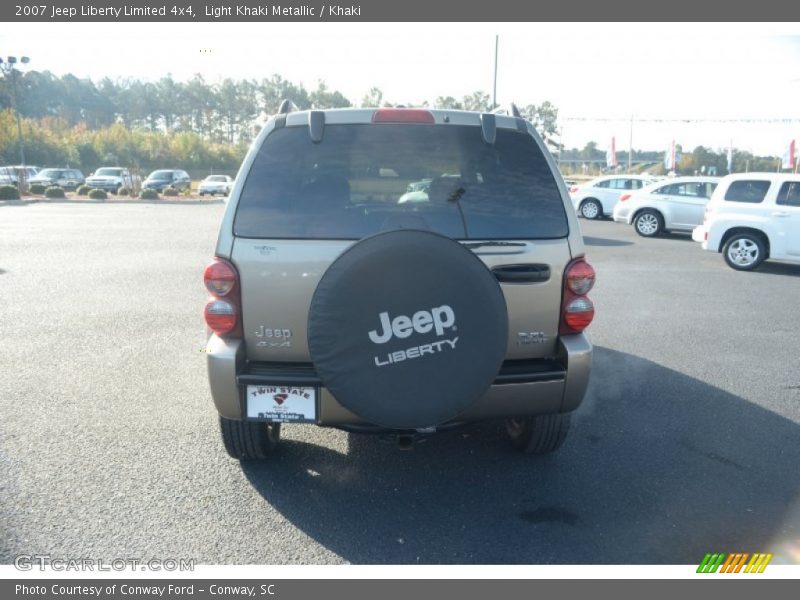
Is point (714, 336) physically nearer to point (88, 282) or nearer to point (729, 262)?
point (729, 262)

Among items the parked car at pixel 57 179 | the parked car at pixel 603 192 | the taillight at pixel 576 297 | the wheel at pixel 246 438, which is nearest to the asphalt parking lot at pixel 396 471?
the wheel at pixel 246 438

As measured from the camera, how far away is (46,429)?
4.00m

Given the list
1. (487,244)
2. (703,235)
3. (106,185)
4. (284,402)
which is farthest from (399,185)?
(106,185)

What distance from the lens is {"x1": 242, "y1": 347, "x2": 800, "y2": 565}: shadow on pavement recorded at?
9.36 ft

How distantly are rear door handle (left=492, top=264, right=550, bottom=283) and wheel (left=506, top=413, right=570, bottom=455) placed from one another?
828 millimetres

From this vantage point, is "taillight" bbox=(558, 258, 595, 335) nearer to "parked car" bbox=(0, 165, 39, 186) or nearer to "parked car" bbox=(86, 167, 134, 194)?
"parked car" bbox=(86, 167, 134, 194)

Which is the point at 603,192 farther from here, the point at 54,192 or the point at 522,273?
the point at 54,192

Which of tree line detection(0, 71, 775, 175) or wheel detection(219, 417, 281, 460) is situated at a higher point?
tree line detection(0, 71, 775, 175)

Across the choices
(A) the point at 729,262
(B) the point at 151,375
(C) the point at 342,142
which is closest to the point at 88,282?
(B) the point at 151,375

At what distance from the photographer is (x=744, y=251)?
10828 millimetres

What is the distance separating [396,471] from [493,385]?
3.07ft

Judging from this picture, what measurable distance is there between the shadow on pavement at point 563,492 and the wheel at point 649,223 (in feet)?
41.7

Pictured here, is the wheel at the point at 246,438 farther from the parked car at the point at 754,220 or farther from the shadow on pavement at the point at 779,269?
the shadow on pavement at the point at 779,269

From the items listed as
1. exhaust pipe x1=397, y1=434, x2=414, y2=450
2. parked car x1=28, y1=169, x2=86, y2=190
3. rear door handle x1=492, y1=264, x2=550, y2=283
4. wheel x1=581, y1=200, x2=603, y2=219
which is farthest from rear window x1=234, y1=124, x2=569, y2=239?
parked car x1=28, y1=169, x2=86, y2=190
